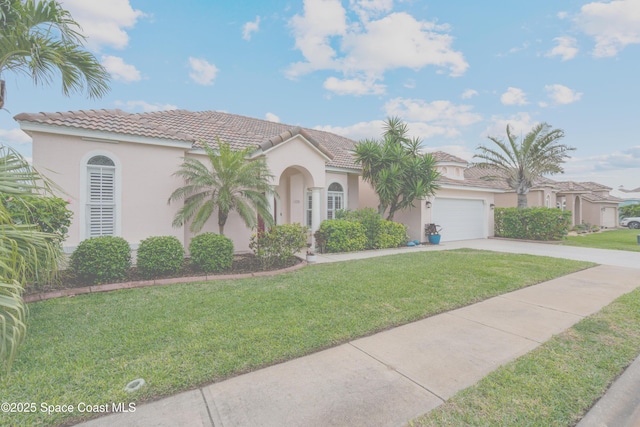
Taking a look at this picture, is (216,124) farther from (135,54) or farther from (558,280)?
(558,280)

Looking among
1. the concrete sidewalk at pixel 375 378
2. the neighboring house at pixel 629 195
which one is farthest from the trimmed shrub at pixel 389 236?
the neighboring house at pixel 629 195

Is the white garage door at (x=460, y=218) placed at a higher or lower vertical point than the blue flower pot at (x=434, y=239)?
higher

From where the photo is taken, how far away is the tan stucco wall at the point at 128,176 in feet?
Answer: 26.0

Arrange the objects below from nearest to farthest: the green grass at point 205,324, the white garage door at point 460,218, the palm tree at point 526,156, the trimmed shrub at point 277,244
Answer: the green grass at point 205,324 → the trimmed shrub at point 277,244 → the white garage door at point 460,218 → the palm tree at point 526,156

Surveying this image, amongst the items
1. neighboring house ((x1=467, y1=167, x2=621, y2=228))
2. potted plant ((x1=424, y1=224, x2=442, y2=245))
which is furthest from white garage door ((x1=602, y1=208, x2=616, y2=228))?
potted plant ((x1=424, y1=224, x2=442, y2=245))

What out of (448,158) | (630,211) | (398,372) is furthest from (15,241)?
(630,211)

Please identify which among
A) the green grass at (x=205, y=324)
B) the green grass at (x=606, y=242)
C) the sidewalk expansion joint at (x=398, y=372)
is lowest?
the sidewalk expansion joint at (x=398, y=372)

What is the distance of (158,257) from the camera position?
738 cm

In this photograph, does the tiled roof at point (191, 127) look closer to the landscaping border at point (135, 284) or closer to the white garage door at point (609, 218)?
the landscaping border at point (135, 284)

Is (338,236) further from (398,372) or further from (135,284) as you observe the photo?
(398,372)

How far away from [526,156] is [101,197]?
76.6ft

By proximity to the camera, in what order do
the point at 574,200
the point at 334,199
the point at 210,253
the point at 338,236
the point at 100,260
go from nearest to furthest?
the point at 100,260, the point at 210,253, the point at 338,236, the point at 334,199, the point at 574,200

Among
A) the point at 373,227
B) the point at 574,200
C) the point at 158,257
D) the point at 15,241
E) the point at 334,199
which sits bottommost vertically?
the point at 158,257

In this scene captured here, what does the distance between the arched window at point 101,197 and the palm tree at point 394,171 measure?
33.0 feet
